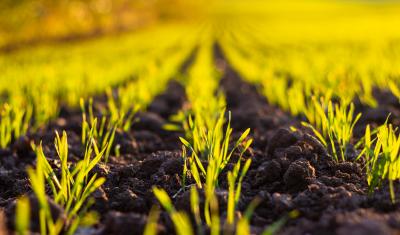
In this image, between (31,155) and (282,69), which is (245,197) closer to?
(31,155)

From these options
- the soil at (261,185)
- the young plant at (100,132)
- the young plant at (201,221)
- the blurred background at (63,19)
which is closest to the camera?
the young plant at (201,221)

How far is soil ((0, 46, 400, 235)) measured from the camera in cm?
144

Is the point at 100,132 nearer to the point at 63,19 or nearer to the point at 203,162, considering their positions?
the point at 203,162

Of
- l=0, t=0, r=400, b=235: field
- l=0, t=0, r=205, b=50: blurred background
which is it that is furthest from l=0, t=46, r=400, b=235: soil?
l=0, t=0, r=205, b=50: blurred background

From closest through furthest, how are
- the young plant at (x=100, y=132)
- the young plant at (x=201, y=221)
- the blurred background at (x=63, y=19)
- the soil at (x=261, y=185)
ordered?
the young plant at (x=201, y=221), the soil at (x=261, y=185), the young plant at (x=100, y=132), the blurred background at (x=63, y=19)

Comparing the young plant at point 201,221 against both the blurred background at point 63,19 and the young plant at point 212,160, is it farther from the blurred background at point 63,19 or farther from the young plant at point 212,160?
the blurred background at point 63,19

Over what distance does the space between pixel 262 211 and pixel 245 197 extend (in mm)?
119

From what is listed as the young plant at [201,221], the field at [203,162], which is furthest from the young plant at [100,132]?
the young plant at [201,221]

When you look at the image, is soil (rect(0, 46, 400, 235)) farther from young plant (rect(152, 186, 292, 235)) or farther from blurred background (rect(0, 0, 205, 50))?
blurred background (rect(0, 0, 205, 50))

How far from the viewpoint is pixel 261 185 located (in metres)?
1.93

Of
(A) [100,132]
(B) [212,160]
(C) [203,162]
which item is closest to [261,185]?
(C) [203,162]

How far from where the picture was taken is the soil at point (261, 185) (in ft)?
4.71

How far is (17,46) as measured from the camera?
1450 centimetres

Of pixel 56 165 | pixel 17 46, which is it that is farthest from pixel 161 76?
pixel 17 46
